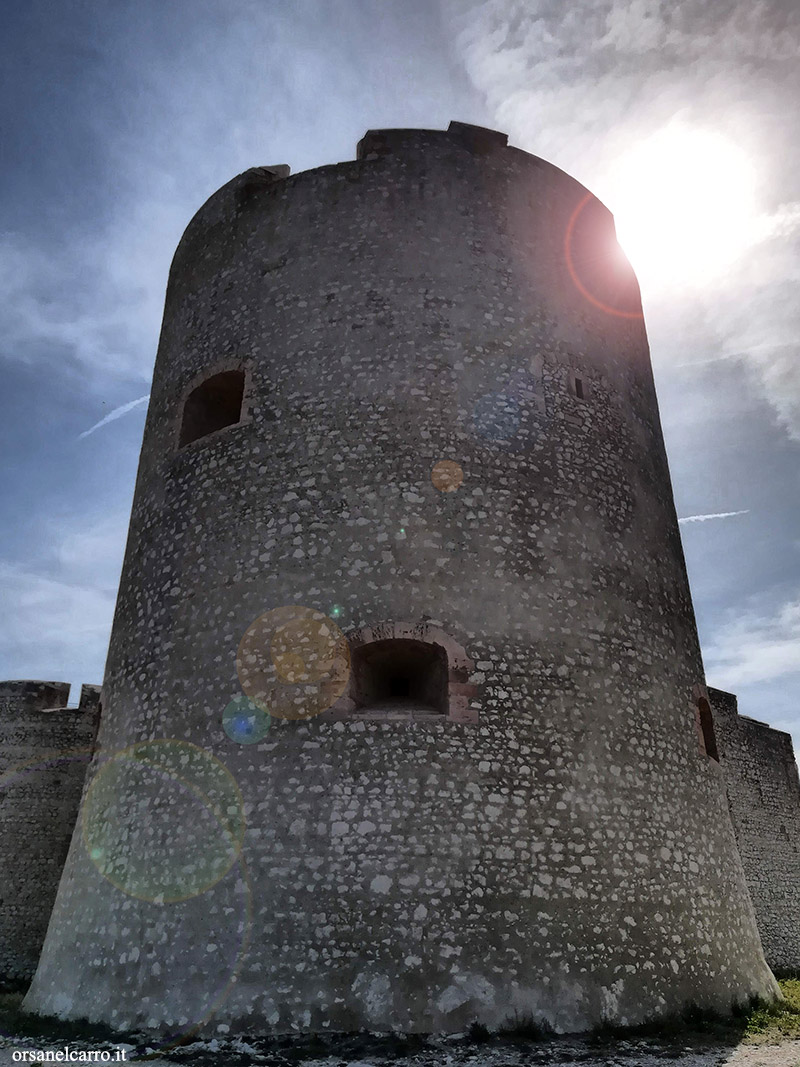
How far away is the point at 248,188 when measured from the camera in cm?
1018

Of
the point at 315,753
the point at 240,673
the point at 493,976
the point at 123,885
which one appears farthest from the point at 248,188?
the point at 493,976

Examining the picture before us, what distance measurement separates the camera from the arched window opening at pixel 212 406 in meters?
9.40

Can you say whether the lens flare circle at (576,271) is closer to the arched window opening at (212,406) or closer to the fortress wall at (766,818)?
the arched window opening at (212,406)

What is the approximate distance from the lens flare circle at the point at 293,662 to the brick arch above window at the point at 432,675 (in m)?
0.13

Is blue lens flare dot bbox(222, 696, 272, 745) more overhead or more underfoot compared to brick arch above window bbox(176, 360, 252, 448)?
more underfoot

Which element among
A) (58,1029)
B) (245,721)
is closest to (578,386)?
(245,721)

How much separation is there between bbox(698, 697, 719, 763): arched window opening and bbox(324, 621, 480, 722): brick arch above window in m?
3.11

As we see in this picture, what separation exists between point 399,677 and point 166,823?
96.7 inches

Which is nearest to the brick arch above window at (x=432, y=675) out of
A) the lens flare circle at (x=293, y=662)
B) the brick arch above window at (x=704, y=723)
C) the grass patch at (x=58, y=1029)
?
the lens flare circle at (x=293, y=662)

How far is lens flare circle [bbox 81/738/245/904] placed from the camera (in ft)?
22.4

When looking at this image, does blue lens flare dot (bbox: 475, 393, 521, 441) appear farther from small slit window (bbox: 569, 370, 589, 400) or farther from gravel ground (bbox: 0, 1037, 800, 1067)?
gravel ground (bbox: 0, 1037, 800, 1067)

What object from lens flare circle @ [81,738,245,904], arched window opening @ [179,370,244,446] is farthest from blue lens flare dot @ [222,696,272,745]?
arched window opening @ [179,370,244,446]

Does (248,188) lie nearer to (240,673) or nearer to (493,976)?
(240,673)

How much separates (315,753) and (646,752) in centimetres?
314
